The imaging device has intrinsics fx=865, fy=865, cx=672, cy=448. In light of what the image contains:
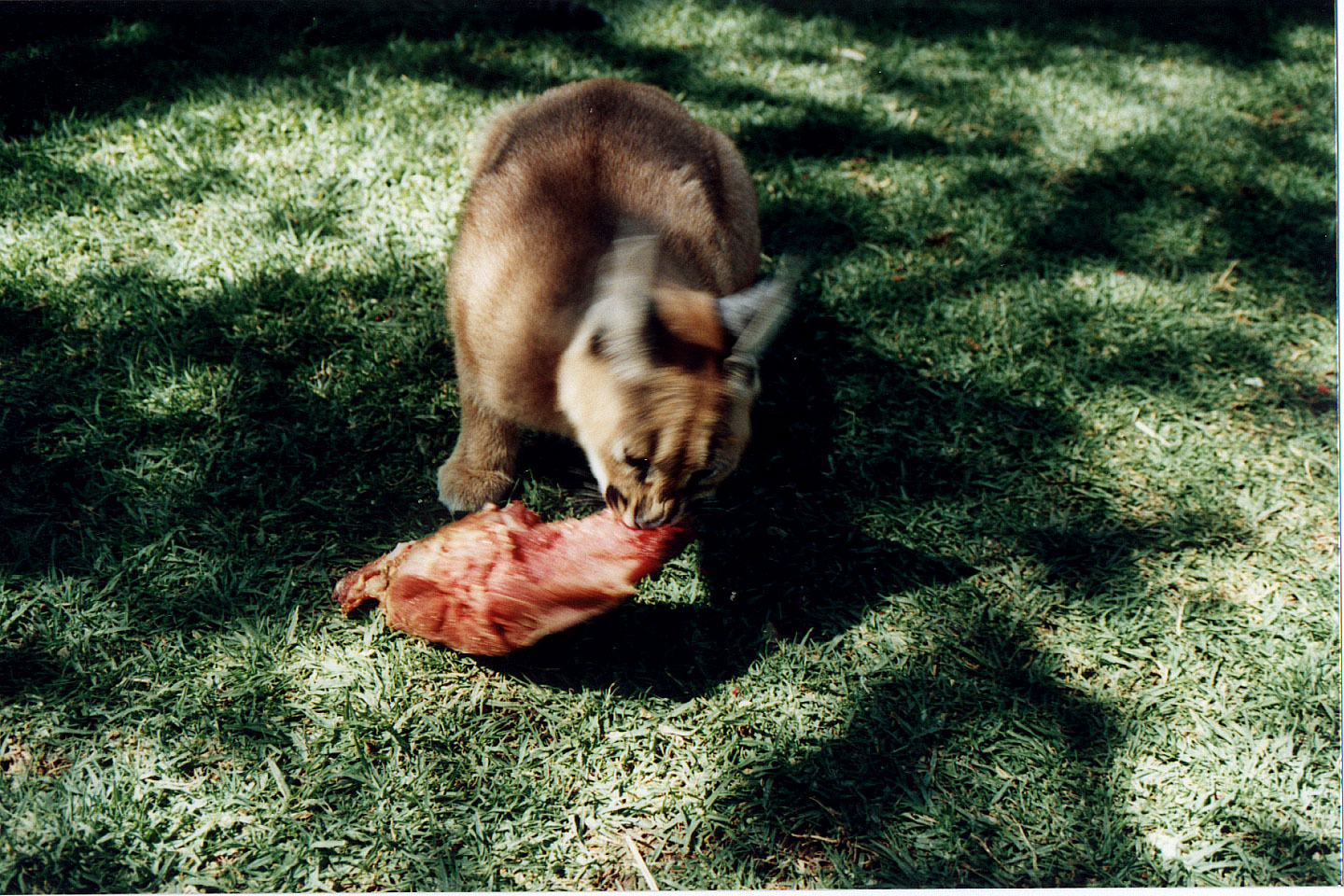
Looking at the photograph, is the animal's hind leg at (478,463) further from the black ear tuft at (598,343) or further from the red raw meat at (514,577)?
the black ear tuft at (598,343)

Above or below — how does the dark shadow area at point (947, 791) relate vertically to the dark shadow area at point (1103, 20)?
below

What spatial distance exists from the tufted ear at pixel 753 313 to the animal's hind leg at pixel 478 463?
1.01m

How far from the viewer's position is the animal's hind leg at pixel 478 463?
9.88ft

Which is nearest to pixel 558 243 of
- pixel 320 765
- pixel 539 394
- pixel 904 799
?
pixel 539 394

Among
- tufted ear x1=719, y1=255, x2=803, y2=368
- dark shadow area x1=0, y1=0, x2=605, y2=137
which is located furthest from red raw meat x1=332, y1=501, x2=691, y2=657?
dark shadow area x1=0, y1=0, x2=605, y2=137

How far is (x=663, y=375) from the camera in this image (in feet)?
7.47

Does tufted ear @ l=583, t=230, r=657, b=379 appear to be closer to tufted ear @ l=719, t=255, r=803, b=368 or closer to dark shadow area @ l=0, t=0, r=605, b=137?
tufted ear @ l=719, t=255, r=803, b=368

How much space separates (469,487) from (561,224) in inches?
38.1

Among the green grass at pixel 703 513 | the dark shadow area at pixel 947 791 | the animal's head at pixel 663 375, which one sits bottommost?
the dark shadow area at pixel 947 791

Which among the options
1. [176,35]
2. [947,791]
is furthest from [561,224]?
[176,35]

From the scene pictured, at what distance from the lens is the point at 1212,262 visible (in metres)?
4.45

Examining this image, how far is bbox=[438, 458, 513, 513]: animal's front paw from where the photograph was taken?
9.88 ft

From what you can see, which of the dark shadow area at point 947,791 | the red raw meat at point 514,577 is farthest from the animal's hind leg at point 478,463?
the dark shadow area at point 947,791

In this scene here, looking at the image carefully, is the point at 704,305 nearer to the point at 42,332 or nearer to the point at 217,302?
the point at 217,302
